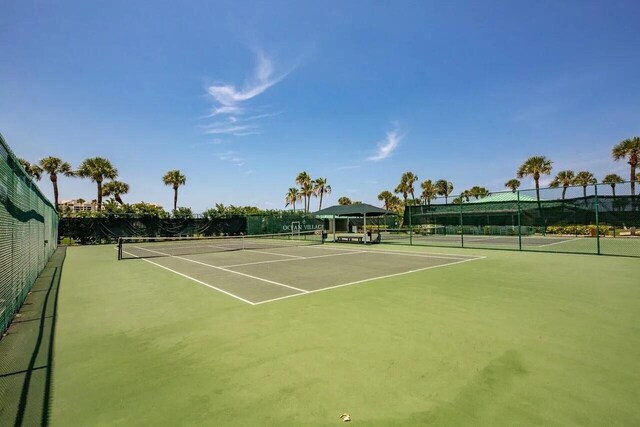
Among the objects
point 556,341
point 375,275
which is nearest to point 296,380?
point 556,341

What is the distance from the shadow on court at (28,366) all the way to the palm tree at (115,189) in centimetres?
5042

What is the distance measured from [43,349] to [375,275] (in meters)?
7.60

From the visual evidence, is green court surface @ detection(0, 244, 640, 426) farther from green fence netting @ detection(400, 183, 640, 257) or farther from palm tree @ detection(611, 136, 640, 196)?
palm tree @ detection(611, 136, 640, 196)

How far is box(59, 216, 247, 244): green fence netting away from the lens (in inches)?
1083

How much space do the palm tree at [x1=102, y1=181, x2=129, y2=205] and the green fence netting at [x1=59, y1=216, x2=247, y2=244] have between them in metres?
24.5

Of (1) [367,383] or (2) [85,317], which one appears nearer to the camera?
(1) [367,383]

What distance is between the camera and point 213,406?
2.89 meters

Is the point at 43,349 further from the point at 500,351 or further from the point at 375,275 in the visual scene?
the point at 375,275

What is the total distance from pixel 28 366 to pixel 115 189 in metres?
54.9

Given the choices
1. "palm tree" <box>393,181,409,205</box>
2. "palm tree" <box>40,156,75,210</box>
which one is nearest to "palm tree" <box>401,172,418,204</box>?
"palm tree" <box>393,181,409,205</box>

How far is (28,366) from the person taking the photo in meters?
3.84

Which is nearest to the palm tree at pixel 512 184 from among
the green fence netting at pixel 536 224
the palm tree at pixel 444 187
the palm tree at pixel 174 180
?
the palm tree at pixel 444 187

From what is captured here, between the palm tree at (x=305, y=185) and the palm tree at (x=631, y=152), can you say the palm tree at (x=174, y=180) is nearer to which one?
the palm tree at (x=305, y=185)

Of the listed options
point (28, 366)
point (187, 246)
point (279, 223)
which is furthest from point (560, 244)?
point (279, 223)
